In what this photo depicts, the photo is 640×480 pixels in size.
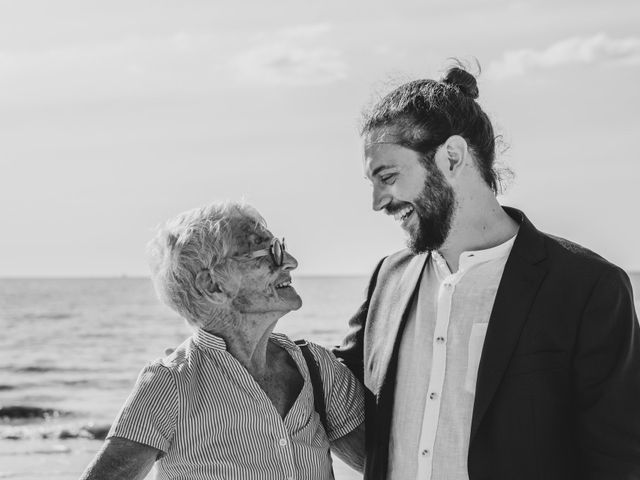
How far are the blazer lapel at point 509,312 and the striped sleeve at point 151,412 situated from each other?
99 cm

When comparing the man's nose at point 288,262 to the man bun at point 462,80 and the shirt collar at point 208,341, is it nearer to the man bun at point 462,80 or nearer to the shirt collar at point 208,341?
the shirt collar at point 208,341

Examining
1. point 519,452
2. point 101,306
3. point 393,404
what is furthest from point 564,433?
point 101,306

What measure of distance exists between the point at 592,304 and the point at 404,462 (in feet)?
2.79

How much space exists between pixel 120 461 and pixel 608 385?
1.54m

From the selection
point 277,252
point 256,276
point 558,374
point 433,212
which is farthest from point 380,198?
point 558,374

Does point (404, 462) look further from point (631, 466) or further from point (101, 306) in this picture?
point (101, 306)

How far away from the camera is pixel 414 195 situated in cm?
344

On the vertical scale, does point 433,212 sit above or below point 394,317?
above

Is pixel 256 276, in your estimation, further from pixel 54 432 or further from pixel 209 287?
pixel 54 432

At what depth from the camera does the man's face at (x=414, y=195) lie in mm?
3441

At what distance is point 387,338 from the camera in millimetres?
3578

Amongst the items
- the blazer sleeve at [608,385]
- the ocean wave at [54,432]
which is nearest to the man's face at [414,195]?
the blazer sleeve at [608,385]

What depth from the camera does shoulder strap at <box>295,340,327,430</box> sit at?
3.56m

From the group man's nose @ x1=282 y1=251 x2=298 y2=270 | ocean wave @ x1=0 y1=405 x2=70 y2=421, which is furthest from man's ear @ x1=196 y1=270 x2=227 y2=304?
ocean wave @ x1=0 y1=405 x2=70 y2=421
